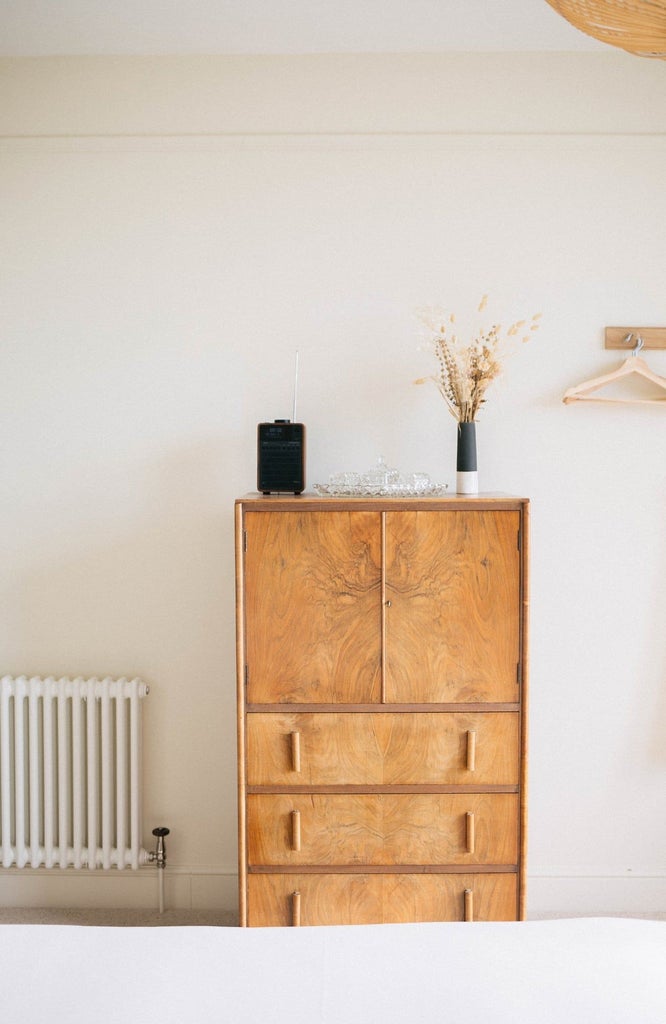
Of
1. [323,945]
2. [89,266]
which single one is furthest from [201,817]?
[89,266]

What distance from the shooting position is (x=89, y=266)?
2.60 meters

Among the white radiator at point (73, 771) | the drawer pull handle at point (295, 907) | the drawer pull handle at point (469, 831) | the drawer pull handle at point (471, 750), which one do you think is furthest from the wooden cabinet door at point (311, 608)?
the white radiator at point (73, 771)

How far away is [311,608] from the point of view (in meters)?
2.16

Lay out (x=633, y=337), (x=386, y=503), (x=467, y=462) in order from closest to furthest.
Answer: (x=386, y=503), (x=467, y=462), (x=633, y=337)

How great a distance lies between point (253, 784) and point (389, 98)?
2.23 m

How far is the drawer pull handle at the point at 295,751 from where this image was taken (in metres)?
2.13

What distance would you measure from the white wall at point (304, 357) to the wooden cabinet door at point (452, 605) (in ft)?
1.65

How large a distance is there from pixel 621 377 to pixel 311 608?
1336mm

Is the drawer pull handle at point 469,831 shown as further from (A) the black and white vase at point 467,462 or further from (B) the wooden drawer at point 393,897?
(A) the black and white vase at point 467,462

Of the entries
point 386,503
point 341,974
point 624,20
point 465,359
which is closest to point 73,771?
point 386,503

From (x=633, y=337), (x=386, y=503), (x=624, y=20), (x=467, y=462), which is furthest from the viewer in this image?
(x=633, y=337)

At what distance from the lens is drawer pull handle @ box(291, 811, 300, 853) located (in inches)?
83.9

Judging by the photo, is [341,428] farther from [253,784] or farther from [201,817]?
[201,817]

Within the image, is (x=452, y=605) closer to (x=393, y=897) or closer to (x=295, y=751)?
(x=295, y=751)
